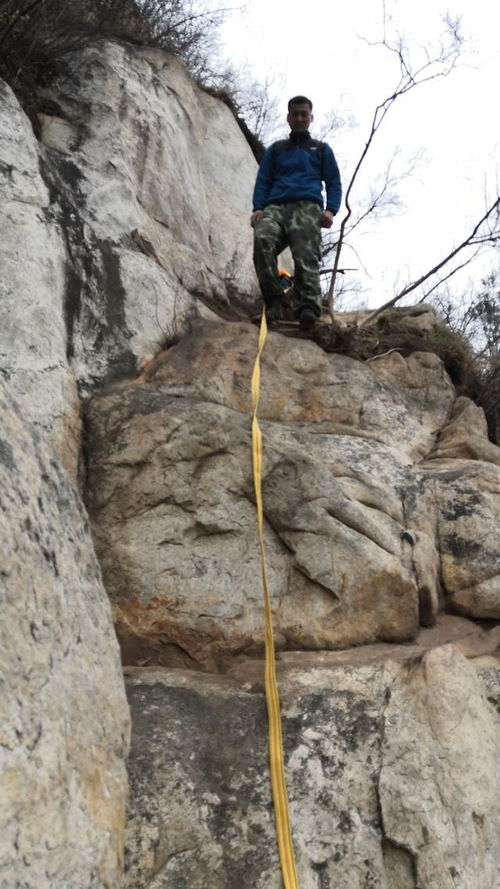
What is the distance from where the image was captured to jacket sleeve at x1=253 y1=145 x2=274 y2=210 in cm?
711

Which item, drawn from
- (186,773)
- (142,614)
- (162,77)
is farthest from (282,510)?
(162,77)

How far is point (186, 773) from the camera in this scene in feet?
11.8

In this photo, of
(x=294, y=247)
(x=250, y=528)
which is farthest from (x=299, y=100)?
(x=250, y=528)

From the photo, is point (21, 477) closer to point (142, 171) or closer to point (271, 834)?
point (271, 834)

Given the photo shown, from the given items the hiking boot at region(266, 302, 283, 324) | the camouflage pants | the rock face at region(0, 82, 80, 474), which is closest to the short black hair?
the camouflage pants

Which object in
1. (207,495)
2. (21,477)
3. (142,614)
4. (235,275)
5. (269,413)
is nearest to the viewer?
(21,477)

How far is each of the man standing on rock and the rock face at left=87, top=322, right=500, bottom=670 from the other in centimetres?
132

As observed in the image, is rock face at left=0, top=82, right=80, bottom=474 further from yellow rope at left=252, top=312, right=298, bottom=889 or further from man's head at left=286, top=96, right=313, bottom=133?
man's head at left=286, top=96, right=313, bottom=133

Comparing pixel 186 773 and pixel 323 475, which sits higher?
pixel 323 475

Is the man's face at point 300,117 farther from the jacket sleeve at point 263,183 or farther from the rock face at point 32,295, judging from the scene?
the rock face at point 32,295

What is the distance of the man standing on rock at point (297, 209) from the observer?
674 cm

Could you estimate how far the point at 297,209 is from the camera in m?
6.97

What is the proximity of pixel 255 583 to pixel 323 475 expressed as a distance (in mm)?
773

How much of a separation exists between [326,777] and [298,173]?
499 centimetres
